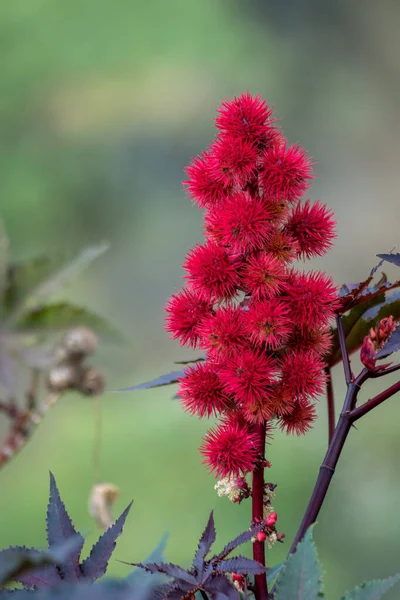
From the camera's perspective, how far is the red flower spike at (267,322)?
10.0 inches

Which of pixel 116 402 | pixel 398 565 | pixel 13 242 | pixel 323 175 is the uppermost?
pixel 13 242

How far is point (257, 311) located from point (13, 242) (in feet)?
4.51

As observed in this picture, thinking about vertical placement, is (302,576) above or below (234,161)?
below

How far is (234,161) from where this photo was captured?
0.88 feet

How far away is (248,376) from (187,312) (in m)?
0.04

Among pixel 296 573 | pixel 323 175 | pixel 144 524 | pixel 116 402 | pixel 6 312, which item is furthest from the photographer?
pixel 323 175

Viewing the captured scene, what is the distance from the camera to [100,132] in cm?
159

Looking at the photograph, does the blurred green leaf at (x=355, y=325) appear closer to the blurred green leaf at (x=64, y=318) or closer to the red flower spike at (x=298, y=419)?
the red flower spike at (x=298, y=419)

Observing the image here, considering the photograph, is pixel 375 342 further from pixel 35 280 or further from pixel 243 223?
pixel 35 280

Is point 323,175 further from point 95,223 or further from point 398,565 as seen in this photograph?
point 398,565

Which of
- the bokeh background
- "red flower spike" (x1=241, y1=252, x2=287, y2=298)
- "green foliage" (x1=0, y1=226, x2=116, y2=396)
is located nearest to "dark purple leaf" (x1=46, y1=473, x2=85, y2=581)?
"red flower spike" (x1=241, y1=252, x2=287, y2=298)

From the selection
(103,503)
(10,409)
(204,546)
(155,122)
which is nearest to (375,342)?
(204,546)

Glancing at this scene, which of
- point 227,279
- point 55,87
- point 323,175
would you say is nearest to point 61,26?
point 55,87

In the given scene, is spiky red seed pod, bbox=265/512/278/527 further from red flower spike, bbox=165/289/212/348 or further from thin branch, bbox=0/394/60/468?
thin branch, bbox=0/394/60/468
